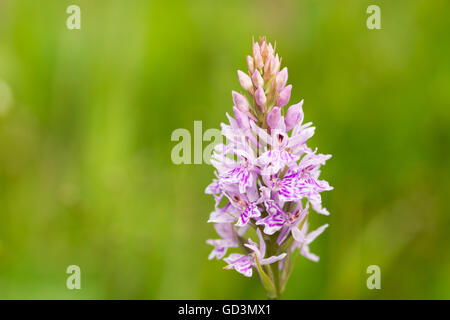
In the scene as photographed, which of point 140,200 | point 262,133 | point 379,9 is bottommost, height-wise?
point 140,200

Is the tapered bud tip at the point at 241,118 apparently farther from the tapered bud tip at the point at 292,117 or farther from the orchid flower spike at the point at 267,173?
the tapered bud tip at the point at 292,117

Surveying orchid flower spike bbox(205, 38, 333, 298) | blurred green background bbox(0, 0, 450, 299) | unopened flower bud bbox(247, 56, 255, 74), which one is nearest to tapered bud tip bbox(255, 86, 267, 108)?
orchid flower spike bbox(205, 38, 333, 298)

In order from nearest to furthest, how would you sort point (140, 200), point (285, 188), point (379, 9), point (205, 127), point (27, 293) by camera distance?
point (285, 188)
point (27, 293)
point (140, 200)
point (205, 127)
point (379, 9)

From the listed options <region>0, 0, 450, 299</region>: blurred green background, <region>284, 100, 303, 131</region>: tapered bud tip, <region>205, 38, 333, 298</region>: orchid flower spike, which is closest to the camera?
<region>205, 38, 333, 298</region>: orchid flower spike

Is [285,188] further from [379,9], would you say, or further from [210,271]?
[379,9]

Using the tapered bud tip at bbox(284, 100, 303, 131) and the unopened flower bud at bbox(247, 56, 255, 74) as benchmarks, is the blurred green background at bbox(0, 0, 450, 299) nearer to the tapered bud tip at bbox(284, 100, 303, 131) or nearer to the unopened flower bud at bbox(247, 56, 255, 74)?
the tapered bud tip at bbox(284, 100, 303, 131)

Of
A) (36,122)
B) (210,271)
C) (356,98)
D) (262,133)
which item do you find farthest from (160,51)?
(262,133)

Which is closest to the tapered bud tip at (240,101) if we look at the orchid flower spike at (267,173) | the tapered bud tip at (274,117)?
the orchid flower spike at (267,173)

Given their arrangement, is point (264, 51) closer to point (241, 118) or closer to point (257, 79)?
point (257, 79)
